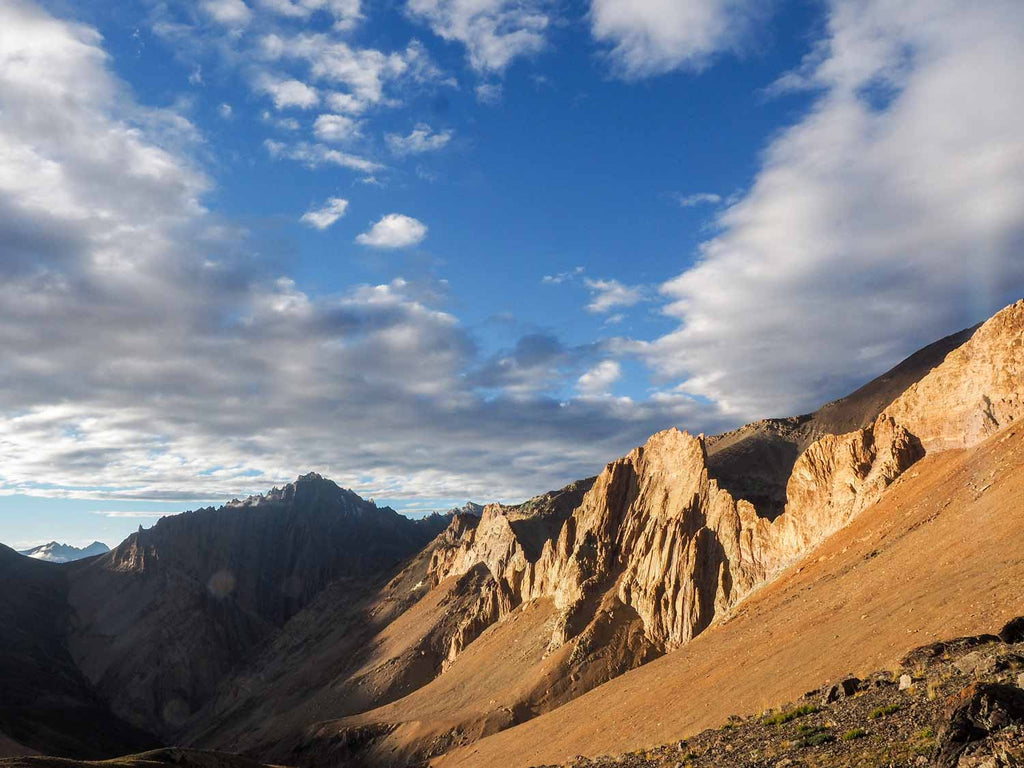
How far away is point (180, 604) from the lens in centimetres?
16075

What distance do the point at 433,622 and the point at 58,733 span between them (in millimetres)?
56906

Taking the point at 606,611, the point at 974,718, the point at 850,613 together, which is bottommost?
the point at 606,611

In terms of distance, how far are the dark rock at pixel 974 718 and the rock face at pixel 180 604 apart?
148m

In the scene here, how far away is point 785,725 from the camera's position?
784 inches

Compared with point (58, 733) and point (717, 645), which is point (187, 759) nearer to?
point (717, 645)

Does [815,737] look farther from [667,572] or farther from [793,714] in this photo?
[667,572]

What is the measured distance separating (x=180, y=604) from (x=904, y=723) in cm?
17297

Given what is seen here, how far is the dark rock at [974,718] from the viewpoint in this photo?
40.0 feet

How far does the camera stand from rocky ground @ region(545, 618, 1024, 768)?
12281mm

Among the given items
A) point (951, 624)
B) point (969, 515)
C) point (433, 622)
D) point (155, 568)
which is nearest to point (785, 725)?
point (951, 624)

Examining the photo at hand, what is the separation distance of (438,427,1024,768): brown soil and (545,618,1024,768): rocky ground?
18.5 ft

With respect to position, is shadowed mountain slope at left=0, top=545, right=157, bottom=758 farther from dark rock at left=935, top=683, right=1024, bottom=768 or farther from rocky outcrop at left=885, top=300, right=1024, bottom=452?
rocky outcrop at left=885, top=300, right=1024, bottom=452

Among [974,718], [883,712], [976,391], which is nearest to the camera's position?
[974,718]

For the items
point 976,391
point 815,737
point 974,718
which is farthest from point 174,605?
point 974,718
